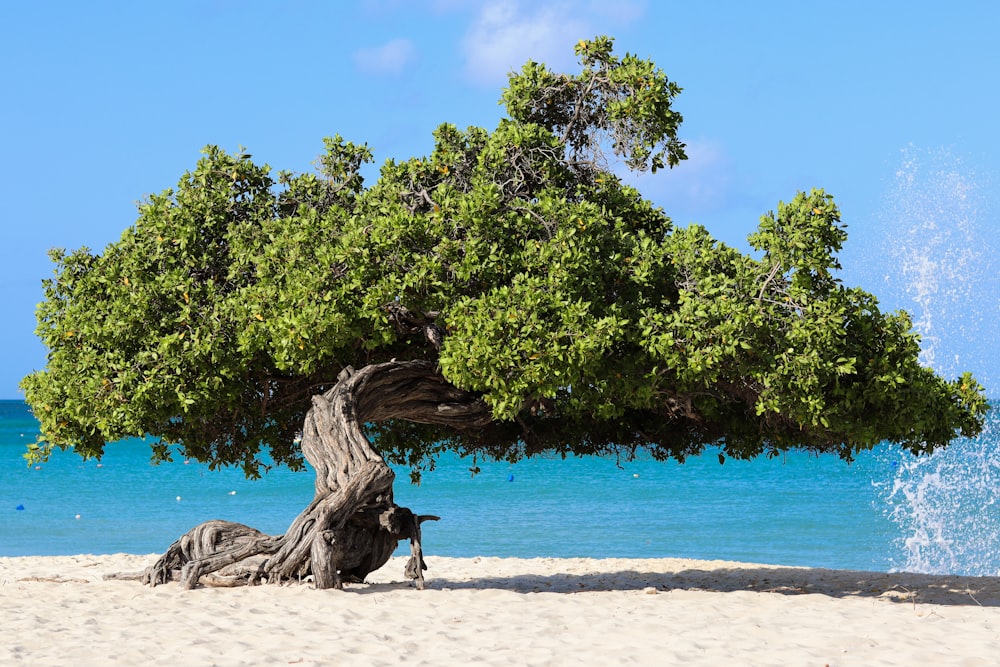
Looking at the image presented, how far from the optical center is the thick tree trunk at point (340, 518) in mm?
12672

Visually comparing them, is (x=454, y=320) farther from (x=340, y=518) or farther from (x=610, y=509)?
(x=610, y=509)

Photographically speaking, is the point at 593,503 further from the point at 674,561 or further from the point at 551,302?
the point at 551,302

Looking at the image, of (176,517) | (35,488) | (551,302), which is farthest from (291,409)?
(35,488)

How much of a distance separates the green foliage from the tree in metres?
0.03

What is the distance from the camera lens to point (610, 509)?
3878cm

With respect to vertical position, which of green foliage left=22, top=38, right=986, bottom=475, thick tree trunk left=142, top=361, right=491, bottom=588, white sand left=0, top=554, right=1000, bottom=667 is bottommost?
white sand left=0, top=554, right=1000, bottom=667

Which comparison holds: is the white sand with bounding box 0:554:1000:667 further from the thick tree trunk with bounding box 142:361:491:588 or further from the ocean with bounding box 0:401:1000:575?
the ocean with bounding box 0:401:1000:575

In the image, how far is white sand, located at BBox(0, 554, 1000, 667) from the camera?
942 cm

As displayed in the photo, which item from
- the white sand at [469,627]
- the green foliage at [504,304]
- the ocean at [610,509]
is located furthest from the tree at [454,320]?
the ocean at [610,509]

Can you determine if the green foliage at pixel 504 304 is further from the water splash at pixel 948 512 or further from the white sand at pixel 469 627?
the water splash at pixel 948 512

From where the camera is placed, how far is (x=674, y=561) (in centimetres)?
2028

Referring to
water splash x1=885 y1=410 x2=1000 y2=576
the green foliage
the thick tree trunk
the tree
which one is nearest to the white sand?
the thick tree trunk

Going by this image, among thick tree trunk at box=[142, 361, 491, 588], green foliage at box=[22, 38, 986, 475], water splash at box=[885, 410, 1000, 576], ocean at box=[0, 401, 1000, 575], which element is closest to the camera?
green foliage at box=[22, 38, 986, 475]

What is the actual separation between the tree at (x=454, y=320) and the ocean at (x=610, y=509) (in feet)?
36.7
